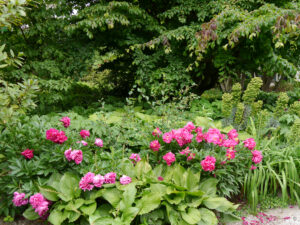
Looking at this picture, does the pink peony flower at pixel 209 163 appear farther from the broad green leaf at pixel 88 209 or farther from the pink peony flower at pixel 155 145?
the broad green leaf at pixel 88 209

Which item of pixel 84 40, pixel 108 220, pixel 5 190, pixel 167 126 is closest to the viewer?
pixel 108 220

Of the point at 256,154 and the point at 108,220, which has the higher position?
the point at 256,154

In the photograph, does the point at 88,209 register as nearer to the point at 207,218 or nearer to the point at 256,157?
the point at 207,218

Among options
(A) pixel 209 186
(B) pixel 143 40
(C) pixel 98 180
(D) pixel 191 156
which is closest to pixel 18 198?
(C) pixel 98 180

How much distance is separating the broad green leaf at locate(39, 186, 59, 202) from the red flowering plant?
3.33 ft

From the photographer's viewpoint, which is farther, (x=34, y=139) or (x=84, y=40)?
(x=84, y=40)

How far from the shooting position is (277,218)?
245 centimetres

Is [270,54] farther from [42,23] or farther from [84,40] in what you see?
[42,23]

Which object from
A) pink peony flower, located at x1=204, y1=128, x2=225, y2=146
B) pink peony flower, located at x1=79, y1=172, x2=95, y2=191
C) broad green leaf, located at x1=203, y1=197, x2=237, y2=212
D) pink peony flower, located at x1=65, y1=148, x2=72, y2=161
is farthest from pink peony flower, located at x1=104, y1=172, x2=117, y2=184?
pink peony flower, located at x1=204, y1=128, x2=225, y2=146

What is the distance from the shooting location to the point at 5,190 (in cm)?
220

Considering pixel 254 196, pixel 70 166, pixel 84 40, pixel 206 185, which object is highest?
pixel 84 40

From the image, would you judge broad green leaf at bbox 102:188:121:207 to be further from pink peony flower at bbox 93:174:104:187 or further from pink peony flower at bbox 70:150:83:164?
pink peony flower at bbox 70:150:83:164

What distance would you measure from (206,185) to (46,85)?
2.76 meters

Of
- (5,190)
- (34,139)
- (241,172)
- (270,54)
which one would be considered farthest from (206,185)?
(270,54)
